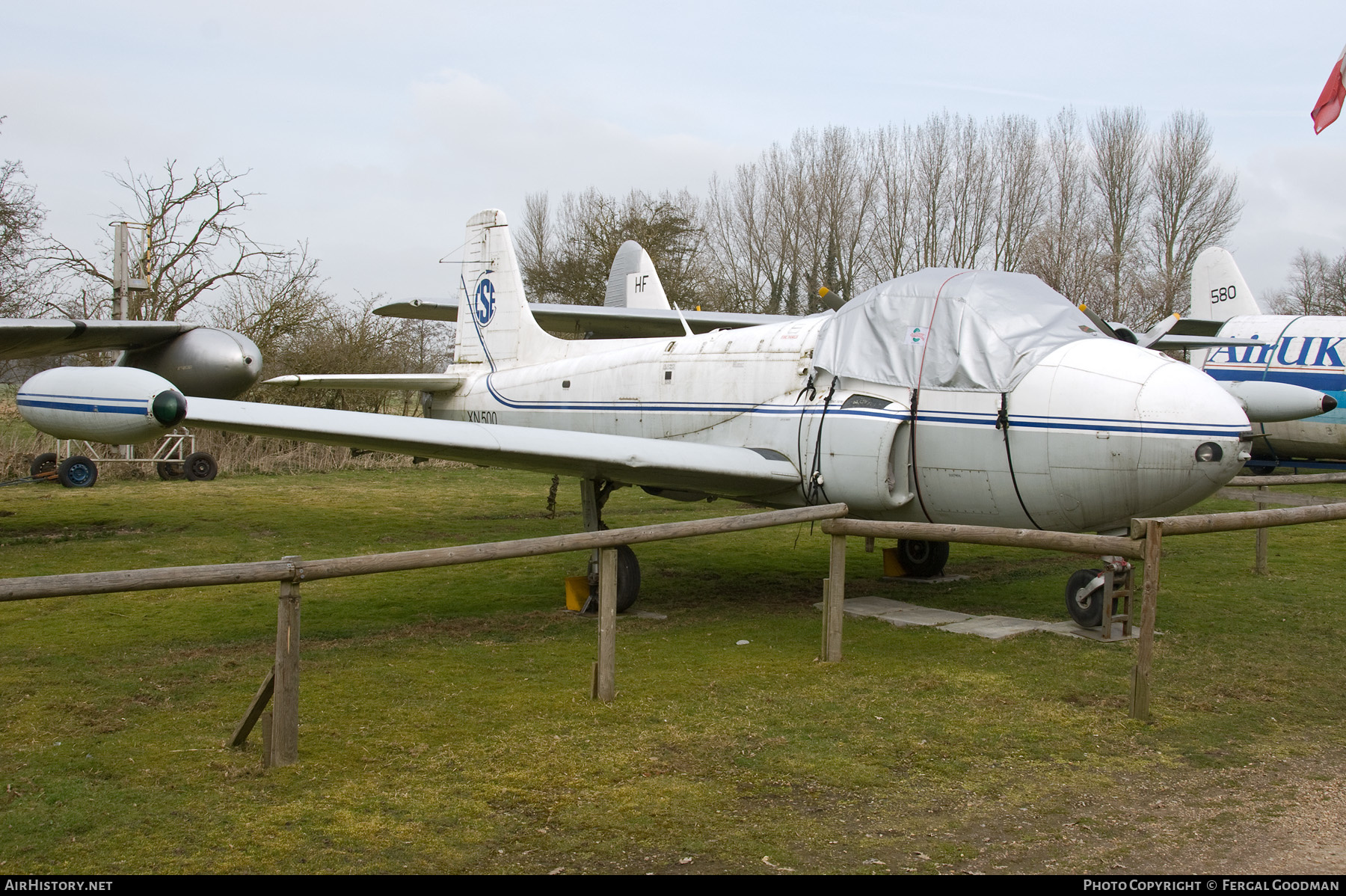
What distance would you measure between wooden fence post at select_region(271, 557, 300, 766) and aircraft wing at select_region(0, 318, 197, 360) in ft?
25.7

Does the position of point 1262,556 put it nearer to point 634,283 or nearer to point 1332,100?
point 1332,100

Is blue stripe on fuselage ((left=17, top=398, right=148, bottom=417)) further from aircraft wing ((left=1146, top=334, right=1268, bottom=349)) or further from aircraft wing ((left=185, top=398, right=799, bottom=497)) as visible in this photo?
aircraft wing ((left=1146, top=334, right=1268, bottom=349))

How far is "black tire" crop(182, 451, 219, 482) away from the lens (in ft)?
55.7

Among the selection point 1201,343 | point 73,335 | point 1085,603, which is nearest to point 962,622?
point 1085,603

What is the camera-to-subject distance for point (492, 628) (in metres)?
7.14

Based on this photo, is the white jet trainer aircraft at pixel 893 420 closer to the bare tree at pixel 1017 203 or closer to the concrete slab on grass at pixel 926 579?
the concrete slab on grass at pixel 926 579

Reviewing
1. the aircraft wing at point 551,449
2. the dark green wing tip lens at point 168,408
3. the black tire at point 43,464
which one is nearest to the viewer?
the dark green wing tip lens at point 168,408

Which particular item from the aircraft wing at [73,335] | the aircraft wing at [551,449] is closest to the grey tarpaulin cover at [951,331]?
the aircraft wing at [551,449]

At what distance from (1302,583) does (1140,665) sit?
4.91 meters

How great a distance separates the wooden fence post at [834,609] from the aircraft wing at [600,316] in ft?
33.6

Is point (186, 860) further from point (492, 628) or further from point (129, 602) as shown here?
point (129, 602)

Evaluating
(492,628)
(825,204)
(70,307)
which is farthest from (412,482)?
(825,204)

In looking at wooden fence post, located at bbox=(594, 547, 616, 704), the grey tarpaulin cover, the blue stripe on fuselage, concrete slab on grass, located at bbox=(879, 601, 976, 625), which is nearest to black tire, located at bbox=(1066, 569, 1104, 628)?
concrete slab on grass, located at bbox=(879, 601, 976, 625)

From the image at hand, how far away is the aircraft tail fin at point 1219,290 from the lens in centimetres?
1866
